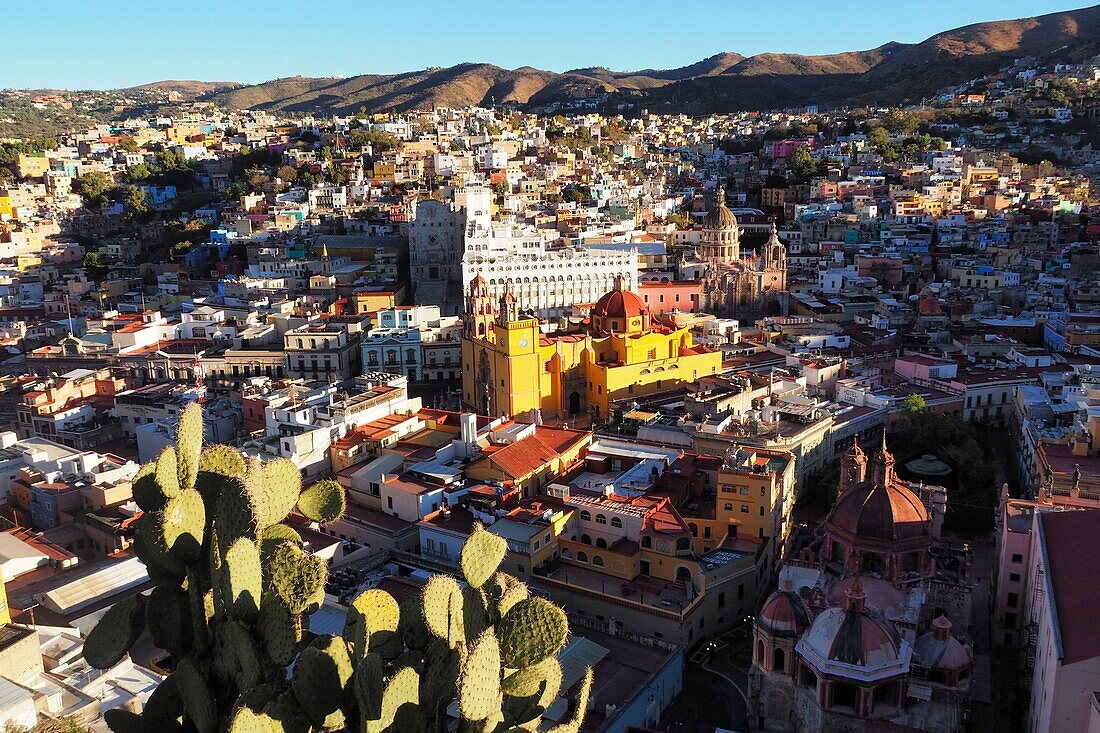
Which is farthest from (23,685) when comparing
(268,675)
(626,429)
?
(626,429)

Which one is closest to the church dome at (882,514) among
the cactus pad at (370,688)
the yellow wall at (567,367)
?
the cactus pad at (370,688)

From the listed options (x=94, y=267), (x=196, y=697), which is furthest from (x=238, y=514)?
(x=94, y=267)

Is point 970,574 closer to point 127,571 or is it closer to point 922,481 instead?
point 922,481

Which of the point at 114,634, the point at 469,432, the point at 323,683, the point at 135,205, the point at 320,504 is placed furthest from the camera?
the point at 135,205

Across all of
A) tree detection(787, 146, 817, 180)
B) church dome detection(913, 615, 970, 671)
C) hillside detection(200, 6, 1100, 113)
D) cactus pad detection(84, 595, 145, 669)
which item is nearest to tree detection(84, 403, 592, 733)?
cactus pad detection(84, 595, 145, 669)

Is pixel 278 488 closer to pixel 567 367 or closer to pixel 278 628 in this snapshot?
pixel 278 628
